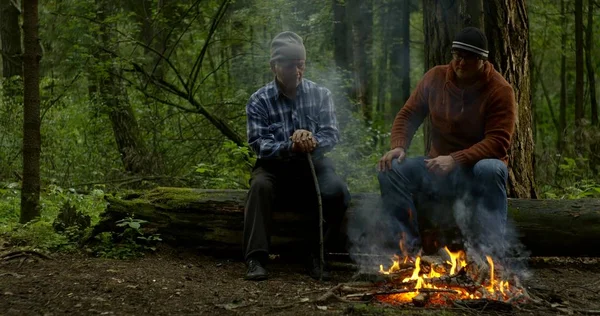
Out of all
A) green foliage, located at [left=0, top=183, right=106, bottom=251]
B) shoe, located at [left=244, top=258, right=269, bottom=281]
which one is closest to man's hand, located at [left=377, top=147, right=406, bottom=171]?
shoe, located at [left=244, top=258, right=269, bottom=281]

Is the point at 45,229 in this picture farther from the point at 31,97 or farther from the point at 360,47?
the point at 360,47

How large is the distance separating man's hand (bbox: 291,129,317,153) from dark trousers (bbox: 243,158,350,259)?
21 centimetres

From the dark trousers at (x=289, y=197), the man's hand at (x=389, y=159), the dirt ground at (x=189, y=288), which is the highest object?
the man's hand at (x=389, y=159)

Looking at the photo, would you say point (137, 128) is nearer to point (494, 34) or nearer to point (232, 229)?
point (232, 229)

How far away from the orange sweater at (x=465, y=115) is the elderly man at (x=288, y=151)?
67 centimetres

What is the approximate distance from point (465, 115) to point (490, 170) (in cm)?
58

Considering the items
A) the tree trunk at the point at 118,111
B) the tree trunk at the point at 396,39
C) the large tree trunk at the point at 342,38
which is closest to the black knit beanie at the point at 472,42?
the tree trunk at the point at 118,111

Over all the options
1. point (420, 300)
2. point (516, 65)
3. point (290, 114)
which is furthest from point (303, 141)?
point (516, 65)

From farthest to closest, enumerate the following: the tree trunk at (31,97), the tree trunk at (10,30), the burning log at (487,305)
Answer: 1. the tree trunk at (10,30)
2. the tree trunk at (31,97)
3. the burning log at (487,305)

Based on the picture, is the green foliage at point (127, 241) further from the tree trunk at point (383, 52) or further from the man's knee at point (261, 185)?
the tree trunk at point (383, 52)

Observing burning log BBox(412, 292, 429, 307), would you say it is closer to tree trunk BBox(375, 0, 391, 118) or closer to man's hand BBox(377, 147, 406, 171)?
man's hand BBox(377, 147, 406, 171)

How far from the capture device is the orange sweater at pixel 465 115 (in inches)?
187

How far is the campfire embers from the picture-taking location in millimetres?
3945

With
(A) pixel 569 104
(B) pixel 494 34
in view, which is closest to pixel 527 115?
(B) pixel 494 34
